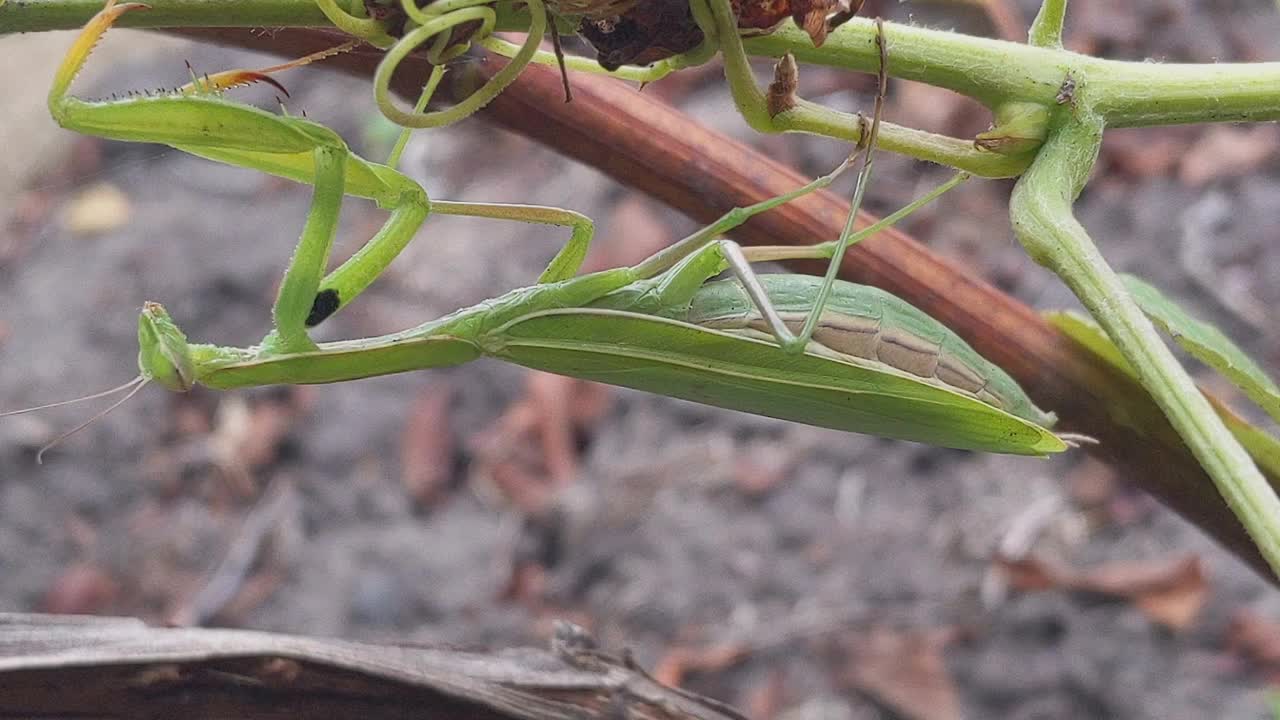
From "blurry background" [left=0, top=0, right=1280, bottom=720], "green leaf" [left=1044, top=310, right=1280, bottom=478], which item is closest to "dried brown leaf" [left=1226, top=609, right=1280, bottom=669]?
"blurry background" [left=0, top=0, right=1280, bottom=720]

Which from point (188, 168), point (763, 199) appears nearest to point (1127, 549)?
point (763, 199)

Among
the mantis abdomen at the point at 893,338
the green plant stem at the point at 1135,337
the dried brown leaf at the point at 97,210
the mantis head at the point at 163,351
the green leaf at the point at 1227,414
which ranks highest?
the dried brown leaf at the point at 97,210

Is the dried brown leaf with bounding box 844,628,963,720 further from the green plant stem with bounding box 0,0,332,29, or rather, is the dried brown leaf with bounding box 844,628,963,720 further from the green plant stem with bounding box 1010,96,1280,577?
the green plant stem with bounding box 0,0,332,29

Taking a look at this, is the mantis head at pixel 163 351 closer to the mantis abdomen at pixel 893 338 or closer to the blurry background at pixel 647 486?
the mantis abdomen at pixel 893 338

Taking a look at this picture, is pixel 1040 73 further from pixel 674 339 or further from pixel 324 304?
pixel 324 304

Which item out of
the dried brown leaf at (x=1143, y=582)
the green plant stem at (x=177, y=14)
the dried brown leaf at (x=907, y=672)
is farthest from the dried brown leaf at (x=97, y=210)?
the green plant stem at (x=177, y=14)

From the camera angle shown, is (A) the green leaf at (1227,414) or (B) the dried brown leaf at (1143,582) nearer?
(A) the green leaf at (1227,414)

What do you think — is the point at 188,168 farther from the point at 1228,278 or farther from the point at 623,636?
the point at 1228,278
